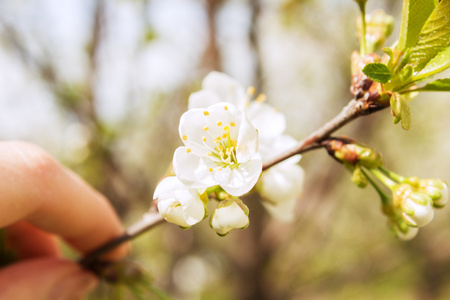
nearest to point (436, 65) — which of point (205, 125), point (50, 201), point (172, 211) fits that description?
point (205, 125)

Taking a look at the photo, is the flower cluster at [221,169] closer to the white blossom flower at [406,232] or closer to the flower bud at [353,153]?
the flower bud at [353,153]

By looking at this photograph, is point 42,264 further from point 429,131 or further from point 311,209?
point 429,131

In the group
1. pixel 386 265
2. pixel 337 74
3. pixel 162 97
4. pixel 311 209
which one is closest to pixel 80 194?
pixel 311 209

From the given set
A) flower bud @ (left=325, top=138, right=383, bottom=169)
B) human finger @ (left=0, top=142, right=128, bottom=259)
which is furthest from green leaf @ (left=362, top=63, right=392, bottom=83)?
human finger @ (left=0, top=142, right=128, bottom=259)

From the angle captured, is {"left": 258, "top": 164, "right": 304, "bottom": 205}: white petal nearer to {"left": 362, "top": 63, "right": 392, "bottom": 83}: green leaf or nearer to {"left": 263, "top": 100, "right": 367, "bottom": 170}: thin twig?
{"left": 263, "top": 100, "right": 367, "bottom": 170}: thin twig

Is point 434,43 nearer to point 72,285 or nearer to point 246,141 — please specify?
point 246,141
